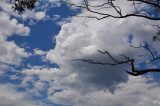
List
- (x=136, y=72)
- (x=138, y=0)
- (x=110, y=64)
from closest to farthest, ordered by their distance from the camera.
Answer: (x=136, y=72) → (x=110, y=64) → (x=138, y=0)

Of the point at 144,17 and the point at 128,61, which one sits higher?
the point at 144,17

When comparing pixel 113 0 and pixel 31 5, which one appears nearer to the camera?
pixel 113 0

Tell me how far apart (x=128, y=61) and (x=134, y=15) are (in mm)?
1966

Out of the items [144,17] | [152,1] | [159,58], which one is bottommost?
[159,58]

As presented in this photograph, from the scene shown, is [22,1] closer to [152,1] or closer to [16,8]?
[16,8]

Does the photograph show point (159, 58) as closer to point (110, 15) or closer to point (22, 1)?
point (110, 15)

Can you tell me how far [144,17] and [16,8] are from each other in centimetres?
948

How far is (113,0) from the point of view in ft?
45.9

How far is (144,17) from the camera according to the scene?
42.3ft

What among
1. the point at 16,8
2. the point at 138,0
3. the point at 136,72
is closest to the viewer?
the point at 136,72

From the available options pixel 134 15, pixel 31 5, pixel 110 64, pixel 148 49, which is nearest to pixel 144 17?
pixel 134 15

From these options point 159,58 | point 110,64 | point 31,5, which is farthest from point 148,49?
point 31,5

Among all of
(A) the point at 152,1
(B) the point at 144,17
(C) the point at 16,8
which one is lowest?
(B) the point at 144,17

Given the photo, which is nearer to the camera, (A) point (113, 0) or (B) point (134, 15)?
(B) point (134, 15)
